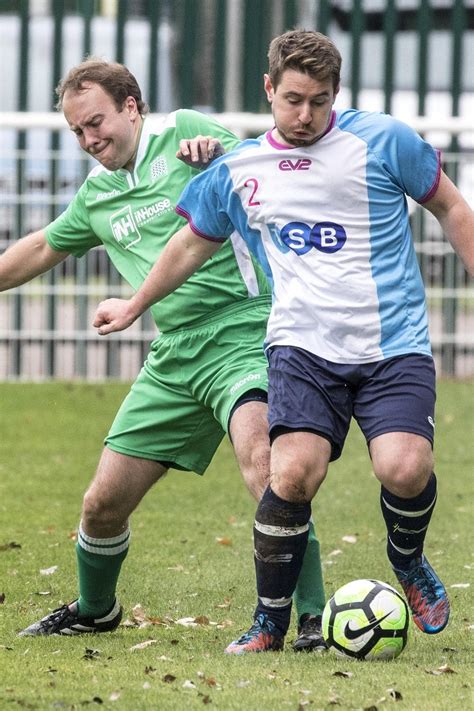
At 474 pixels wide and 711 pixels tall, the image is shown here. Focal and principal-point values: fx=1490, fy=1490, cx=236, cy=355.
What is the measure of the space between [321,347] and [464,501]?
15.1ft

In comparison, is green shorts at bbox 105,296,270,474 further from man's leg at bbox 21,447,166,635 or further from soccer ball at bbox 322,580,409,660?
soccer ball at bbox 322,580,409,660

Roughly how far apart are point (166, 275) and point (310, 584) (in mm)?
1272

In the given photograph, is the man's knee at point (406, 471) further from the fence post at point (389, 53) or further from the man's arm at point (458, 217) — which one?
the fence post at point (389, 53)

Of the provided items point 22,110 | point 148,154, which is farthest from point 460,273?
point 148,154

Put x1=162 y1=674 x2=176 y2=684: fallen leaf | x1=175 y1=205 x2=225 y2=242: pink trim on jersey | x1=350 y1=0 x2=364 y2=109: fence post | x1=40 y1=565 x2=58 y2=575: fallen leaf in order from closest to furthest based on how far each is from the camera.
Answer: x1=162 y1=674 x2=176 y2=684: fallen leaf < x1=175 y1=205 x2=225 y2=242: pink trim on jersey < x1=40 y1=565 x2=58 y2=575: fallen leaf < x1=350 y1=0 x2=364 y2=109: fence post

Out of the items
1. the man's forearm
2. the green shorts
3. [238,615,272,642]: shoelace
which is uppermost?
the man's forearm

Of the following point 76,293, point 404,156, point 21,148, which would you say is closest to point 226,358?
point 404,156

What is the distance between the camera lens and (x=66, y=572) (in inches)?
287

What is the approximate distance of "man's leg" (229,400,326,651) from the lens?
5.31m

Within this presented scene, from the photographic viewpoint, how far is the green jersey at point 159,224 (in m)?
5.86

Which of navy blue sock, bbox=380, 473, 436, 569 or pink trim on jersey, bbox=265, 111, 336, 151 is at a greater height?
pink trim on jersey, bbox=265, 111, 336, 151

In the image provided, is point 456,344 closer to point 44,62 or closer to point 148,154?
point 44,62

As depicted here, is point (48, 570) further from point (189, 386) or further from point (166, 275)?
point (166, 275)

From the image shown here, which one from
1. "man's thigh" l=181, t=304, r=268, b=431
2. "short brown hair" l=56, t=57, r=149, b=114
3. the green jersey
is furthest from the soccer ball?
"short brown hair" l=56, t=57, r=149, b=114
